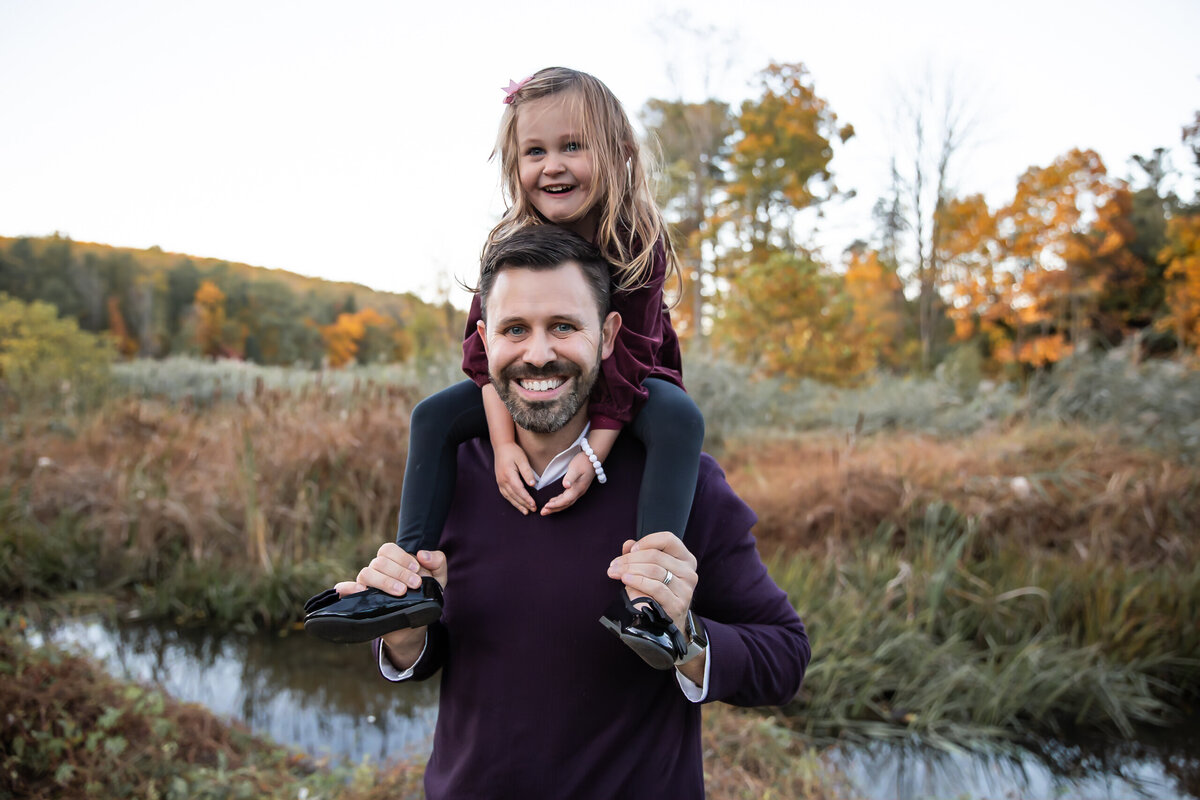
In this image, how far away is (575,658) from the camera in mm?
1428

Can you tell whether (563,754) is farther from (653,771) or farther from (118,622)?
(118,622)

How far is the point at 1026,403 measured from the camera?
8.90m

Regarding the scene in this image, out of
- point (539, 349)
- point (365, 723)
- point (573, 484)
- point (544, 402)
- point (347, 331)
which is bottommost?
point (365, 723)

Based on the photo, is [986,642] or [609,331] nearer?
[609,331]

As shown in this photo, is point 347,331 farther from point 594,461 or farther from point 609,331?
point 594,461

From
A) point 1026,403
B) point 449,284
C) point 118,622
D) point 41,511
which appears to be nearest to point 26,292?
point 449,284

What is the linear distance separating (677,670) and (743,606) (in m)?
0.23

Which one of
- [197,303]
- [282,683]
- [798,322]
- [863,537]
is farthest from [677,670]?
[197,303]

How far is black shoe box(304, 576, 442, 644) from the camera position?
4.09 ft

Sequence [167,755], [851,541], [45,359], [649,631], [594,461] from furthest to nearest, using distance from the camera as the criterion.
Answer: [45,359] → [851,541] → [167,755] → [594,461] → [649,631]

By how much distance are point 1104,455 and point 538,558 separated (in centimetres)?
692

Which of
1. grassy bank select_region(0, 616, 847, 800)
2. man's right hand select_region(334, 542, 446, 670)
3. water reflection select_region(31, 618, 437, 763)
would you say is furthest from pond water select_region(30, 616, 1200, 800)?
man's right hand select_region(334, 542, 446, 670)

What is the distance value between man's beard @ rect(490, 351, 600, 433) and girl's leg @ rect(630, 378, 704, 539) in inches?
6.9

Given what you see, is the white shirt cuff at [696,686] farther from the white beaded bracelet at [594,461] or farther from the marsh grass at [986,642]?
the marsh grass at [986,642]
